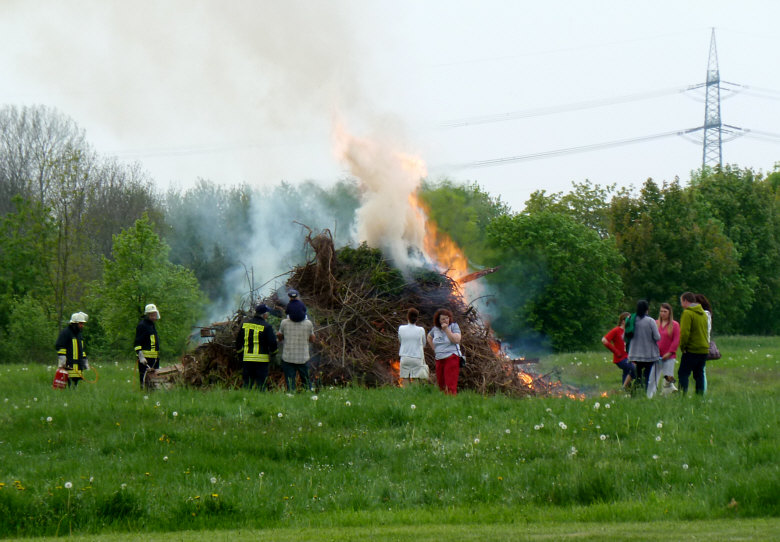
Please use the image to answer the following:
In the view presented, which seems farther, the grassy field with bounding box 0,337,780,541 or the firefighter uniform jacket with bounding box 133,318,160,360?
the firefighter uniform jacket with bounding box 133,318,160,360

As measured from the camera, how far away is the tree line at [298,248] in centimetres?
3816

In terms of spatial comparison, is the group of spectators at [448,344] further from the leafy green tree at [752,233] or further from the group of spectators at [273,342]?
the leafy green tree at [752,233]

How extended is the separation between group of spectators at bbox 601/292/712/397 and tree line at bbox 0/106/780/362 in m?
15.1

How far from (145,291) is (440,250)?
672 inches

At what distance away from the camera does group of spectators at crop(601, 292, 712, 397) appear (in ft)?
47.6

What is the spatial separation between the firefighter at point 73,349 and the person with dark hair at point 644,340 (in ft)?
31.7

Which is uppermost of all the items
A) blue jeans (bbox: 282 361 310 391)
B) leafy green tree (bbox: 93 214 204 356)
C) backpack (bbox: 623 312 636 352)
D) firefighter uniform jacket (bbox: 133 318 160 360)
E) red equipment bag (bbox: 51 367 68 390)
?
leafy green tree (bbox: 93 214 204 356)

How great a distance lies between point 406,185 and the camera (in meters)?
21.7

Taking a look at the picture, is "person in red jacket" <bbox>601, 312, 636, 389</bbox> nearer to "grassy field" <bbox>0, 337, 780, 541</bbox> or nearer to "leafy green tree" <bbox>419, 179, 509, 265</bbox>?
"grassy field" <bbox>0, 337, 780, 541</bbox>

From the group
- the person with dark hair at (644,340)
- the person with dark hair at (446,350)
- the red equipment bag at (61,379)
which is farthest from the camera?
the red equipment bag at (61,379)

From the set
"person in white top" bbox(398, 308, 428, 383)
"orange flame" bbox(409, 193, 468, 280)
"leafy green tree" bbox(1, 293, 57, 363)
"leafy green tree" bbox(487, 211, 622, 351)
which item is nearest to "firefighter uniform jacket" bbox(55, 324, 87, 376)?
"person in white top" bbox(398, 308, 428, 383)

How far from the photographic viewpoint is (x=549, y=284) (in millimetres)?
43344

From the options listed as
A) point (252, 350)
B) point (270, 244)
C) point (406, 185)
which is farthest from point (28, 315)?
point (252, 350)

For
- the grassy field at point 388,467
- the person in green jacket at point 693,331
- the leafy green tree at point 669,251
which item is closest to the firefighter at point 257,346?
A: the grassy field at point 388,467
